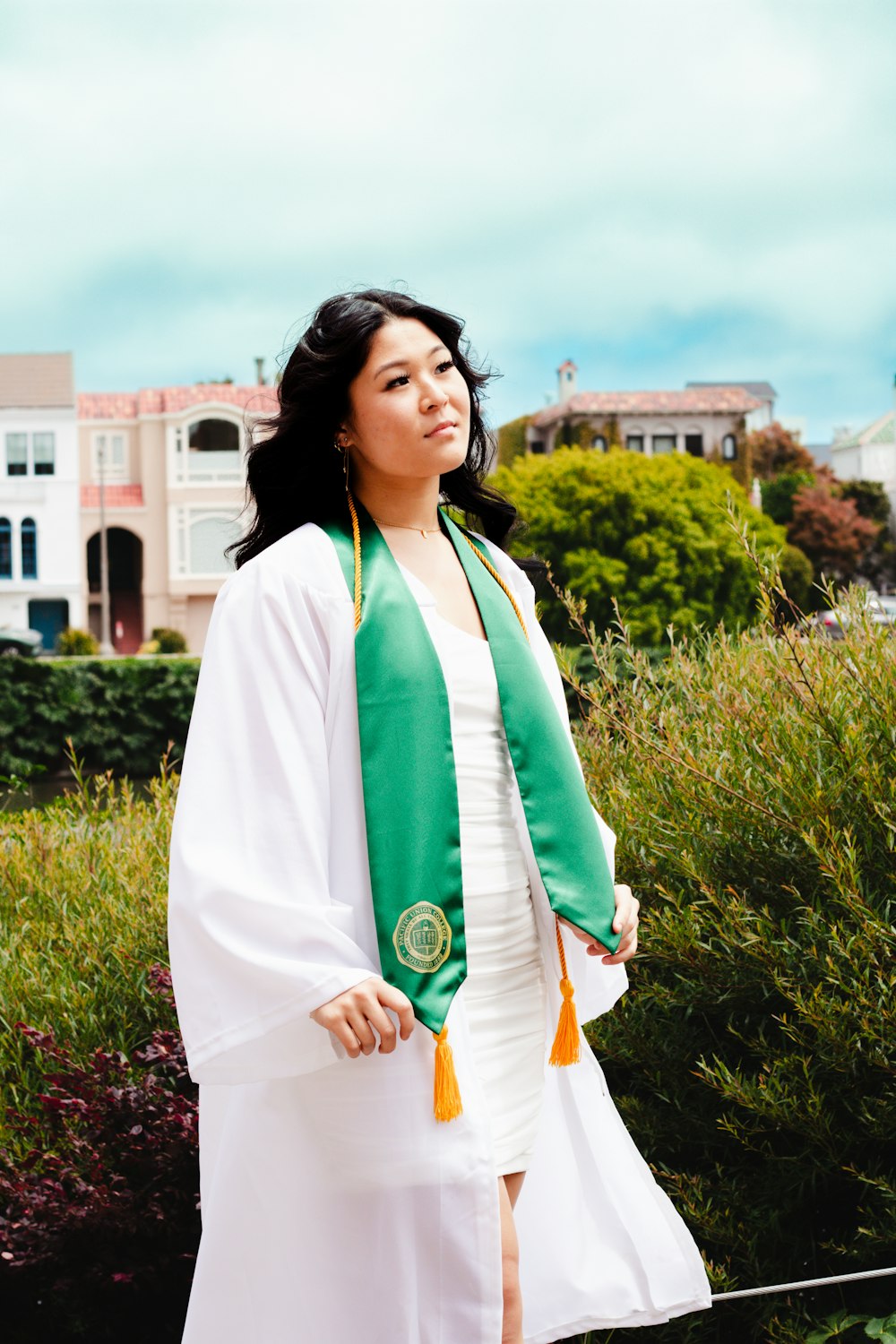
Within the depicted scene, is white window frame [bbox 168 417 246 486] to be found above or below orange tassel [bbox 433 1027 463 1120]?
above

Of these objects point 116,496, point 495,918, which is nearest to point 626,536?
point 495,918

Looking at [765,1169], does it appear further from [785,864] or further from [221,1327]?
[221,1327]

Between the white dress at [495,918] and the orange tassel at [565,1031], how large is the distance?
26 mm

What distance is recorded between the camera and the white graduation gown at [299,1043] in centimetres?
185

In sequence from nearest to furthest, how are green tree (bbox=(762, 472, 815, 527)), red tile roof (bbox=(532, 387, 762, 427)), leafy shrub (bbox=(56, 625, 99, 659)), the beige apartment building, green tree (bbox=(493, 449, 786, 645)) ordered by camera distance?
green tree (bbox=(493, 449, 786, 645)), leafy shrub (bbox=(56, 625, 99, 659)), the beige apartment building, green tree (bbox=(762, 472, 815, 527)), red tile roof (bbox=(532, 387, 762, 427))

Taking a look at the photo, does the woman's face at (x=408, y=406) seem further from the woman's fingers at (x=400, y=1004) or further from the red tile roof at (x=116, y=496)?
the red tile roof at (x=116, y=496)

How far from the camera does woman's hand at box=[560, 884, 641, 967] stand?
85.3 inches

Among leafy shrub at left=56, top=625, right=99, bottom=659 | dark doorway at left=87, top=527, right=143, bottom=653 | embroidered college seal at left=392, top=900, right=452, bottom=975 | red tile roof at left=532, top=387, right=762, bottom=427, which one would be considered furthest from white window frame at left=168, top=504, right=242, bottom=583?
embroidered college seal at left=392, top=900, right=452, bottom=975

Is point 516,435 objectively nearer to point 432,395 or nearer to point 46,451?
point 46,451

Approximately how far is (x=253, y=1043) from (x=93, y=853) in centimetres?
317

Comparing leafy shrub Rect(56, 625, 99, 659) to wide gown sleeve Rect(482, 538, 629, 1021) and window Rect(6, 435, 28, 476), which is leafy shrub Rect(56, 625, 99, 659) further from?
wide gown sleeve Rect(482, 538, 629, 1021)

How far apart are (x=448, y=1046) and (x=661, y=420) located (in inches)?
2282

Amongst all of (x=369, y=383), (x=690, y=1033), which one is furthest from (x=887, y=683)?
(x=369, y=383)

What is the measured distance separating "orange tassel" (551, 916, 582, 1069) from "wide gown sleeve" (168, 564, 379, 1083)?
38 cm
